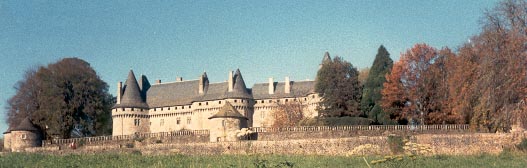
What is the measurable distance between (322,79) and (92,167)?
33363 millimetres

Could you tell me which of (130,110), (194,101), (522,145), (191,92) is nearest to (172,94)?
(191,92)

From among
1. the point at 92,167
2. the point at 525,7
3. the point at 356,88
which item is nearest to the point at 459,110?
the point at 525,7

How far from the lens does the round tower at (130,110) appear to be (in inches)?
2783

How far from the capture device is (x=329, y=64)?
188 feet

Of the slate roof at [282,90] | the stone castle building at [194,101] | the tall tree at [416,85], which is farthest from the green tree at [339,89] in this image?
the slate roof at [282,90]

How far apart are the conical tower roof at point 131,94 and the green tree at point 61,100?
9.96 meters

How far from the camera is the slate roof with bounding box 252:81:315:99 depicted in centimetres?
7206

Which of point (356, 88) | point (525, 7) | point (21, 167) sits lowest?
point (21, 167)

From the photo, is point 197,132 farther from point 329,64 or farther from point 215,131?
point 329,64

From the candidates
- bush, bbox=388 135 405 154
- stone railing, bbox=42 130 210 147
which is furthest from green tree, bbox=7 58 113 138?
bush, bbox=388 135 405 154

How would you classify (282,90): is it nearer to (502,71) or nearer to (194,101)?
(194,101)

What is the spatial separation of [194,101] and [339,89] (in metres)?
22.0

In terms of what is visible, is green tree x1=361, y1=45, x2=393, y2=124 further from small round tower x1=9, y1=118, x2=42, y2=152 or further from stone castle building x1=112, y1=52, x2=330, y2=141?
small round tower x1=9, y1=118, x2=42, y2=152

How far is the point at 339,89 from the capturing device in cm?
5456
